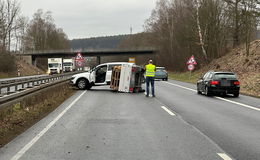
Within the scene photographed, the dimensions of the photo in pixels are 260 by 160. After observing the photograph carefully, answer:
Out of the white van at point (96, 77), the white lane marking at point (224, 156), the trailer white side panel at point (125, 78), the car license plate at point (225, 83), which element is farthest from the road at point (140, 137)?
the white van at point (96, 77)

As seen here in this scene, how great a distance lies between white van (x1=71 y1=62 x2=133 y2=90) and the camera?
21672 millimetres

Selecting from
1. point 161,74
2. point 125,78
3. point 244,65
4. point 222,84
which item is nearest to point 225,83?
point 222,84

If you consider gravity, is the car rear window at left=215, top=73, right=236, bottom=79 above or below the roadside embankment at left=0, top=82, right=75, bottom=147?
above

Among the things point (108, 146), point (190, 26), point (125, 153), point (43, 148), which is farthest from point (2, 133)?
point (190, 26)

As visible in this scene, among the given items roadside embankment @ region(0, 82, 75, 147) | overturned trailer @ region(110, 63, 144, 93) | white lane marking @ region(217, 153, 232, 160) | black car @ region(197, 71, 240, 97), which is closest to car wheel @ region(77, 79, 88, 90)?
overturned trailer @ region(110, 63, 144, 93)

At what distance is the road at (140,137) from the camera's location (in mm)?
5766

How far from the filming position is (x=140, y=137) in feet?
23.6

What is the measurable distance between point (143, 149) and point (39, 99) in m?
8.15

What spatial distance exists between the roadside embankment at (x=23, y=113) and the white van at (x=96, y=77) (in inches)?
246

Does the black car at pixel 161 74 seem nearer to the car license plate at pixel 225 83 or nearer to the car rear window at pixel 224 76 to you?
the car rear window at pixel 224 76

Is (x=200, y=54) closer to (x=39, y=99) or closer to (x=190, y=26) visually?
(x=190, y=26)

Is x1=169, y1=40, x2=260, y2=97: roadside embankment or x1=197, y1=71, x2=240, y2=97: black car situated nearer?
x1=197, y1=71, x2=240, y2=97: black car

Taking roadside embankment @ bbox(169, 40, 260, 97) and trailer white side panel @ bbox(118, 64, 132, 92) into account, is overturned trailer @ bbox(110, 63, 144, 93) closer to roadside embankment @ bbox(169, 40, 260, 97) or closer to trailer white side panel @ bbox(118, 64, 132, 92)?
trailer white side panel @ bbox(118, 64, 132, 92)

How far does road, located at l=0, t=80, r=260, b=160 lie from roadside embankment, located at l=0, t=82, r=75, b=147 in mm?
305
